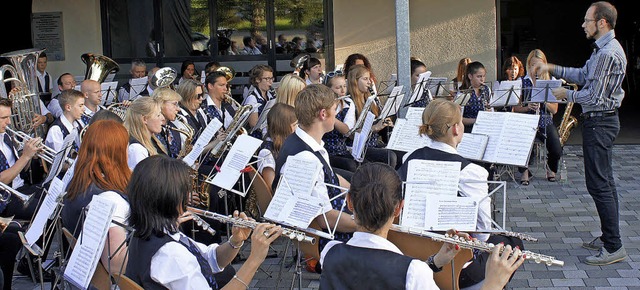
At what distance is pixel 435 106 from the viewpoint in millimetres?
4445

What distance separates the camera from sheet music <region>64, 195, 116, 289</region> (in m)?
3.29

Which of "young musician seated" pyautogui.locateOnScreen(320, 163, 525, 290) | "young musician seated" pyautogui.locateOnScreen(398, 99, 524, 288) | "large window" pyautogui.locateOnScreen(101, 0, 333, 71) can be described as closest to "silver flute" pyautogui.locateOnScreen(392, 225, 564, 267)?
"young musician seated" pyautogui.locateOnScreen(320, 163, 525, 290)

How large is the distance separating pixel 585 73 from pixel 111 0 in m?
7.90

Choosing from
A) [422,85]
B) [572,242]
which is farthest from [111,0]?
[572,242]

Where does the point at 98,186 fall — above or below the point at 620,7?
below

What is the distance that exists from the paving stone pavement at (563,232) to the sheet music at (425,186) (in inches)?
57.6

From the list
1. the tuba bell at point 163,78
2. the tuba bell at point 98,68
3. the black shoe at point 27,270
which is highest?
the tuba bell at point 98,68

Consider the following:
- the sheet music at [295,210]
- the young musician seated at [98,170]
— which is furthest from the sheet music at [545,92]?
the young musician seated at [98,170]

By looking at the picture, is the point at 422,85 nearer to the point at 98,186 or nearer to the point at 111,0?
the point at 98,186

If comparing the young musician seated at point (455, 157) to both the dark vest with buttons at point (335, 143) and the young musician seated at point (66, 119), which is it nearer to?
the dark vest with buttons at point (335, 143)

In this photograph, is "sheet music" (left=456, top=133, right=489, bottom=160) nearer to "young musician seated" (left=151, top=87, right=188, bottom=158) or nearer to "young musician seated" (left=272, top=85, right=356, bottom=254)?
"young musician seated" (left=272, top=85, right=356, bottom=254)

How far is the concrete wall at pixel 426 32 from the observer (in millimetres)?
10891

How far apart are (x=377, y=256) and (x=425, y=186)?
42.6 inches

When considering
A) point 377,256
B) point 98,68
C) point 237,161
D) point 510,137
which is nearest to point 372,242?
point 377,256
